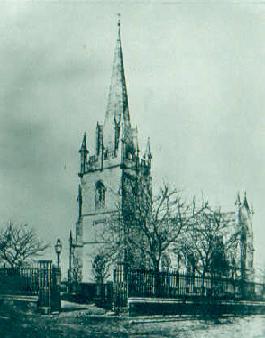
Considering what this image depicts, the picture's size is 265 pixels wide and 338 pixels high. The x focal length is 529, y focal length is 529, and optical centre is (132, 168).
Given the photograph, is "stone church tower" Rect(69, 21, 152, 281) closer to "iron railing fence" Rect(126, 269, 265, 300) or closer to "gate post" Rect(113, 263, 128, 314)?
"iron railing fence" Rect(126, 269, 265, 300)

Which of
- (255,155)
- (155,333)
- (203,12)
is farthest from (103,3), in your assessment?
(155,333)

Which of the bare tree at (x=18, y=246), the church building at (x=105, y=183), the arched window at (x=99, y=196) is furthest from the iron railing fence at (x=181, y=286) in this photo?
the arched window at (x=99, y=196)

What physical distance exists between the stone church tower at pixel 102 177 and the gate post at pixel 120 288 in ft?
74.3

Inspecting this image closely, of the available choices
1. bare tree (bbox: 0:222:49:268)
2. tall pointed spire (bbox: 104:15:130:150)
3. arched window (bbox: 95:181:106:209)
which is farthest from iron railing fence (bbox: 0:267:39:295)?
arched window (bbox: 95:181:106:209)

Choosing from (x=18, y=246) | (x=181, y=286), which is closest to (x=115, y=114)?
(x=18, y=246)

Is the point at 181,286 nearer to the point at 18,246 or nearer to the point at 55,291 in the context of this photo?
the point at 55,291

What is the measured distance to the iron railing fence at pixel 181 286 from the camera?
1555 centimetres

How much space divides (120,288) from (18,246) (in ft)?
53.5

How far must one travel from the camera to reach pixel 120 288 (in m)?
15.1

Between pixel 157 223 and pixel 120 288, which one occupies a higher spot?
pixel 157 223

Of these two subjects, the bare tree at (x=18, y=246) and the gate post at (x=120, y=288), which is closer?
the gate post at (x=120, y=288)

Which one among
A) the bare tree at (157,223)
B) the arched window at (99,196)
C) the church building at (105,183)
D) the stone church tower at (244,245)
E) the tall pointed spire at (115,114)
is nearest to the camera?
the bare tree at (157,223)

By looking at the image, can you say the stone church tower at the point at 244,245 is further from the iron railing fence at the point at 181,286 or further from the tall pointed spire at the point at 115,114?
the iron railing fence at the point at 181,286

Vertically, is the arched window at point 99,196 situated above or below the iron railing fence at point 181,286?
above
